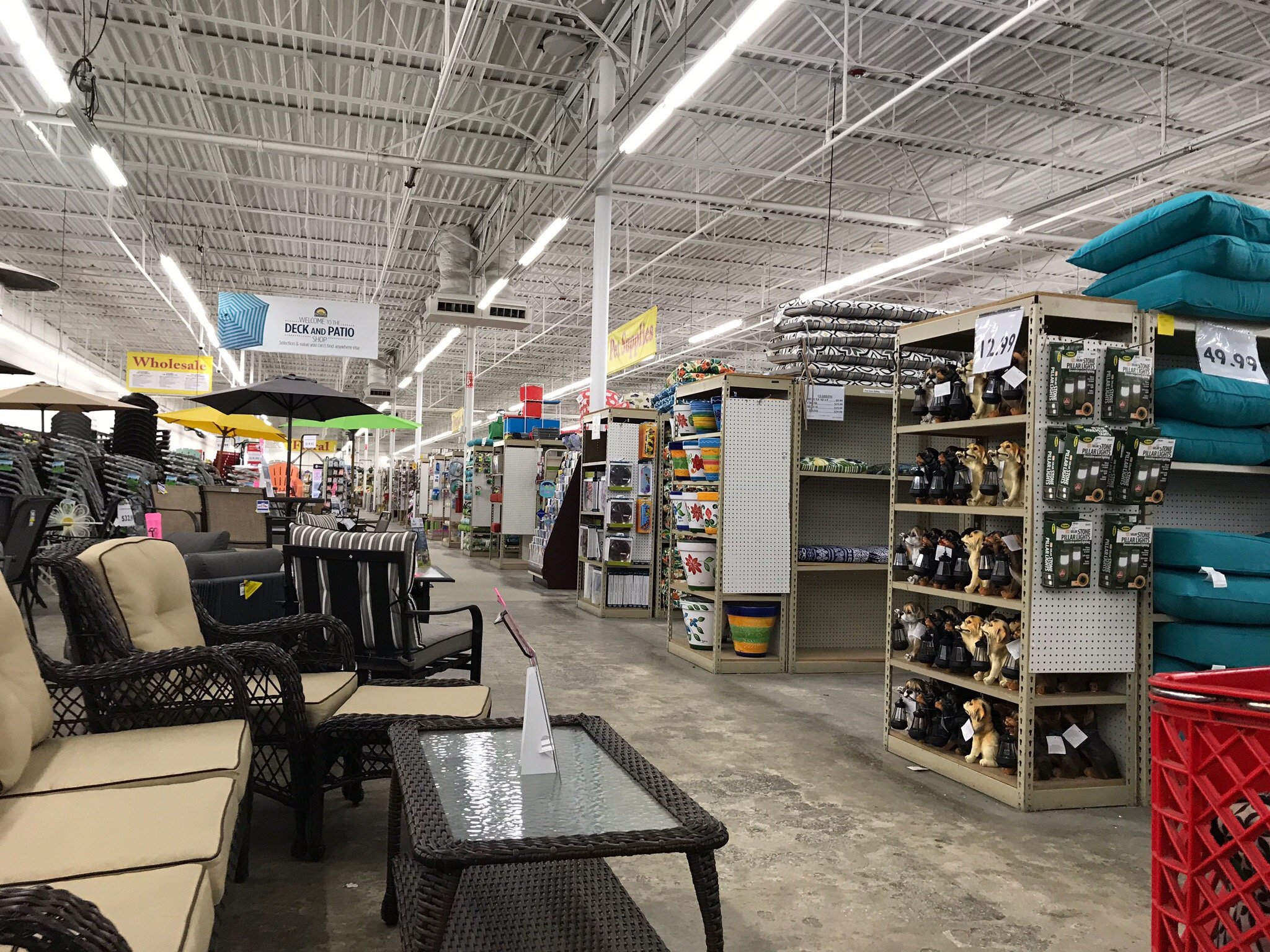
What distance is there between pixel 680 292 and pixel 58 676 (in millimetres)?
18123

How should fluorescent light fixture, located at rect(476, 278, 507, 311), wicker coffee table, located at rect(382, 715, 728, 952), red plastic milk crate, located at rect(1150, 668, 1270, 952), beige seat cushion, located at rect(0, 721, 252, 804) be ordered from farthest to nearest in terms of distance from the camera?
fluorescent light fixture, located at rect(476, 278, 507, 311)
beige seat cushion, located at rect(0, 721, 252, 804)
wicker coffee table, located at rect(382, 715, 728, 952)
red plastic milk crate, located at rect(1150, 668, 1270, 952)

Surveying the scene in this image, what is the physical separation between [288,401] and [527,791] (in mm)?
6922

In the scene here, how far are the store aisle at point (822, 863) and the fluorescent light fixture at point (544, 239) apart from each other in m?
7.55

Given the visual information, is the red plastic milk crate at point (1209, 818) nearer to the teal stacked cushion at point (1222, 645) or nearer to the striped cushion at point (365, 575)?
the teal stacked cushion at point (1222, 645)

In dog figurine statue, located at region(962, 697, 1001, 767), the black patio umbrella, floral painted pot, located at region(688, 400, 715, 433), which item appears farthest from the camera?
the black patio umbrella

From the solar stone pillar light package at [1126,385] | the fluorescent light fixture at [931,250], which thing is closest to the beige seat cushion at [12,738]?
the solar stone pillar light package at [1126,385]

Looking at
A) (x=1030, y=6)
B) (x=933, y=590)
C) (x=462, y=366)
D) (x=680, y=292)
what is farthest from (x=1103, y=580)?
(x=462, y=366)

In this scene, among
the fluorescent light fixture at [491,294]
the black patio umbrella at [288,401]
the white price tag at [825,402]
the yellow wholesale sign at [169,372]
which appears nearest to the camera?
the white price tag at [825,402]

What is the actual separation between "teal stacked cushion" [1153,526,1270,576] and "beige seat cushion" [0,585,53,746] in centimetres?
383

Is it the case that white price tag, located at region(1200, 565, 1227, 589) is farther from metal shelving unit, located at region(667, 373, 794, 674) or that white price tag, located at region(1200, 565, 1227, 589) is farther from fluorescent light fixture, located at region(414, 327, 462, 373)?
fluorescent light fixture, located at region(414, 327, 462, 373)

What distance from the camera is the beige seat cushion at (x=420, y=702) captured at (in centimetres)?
282

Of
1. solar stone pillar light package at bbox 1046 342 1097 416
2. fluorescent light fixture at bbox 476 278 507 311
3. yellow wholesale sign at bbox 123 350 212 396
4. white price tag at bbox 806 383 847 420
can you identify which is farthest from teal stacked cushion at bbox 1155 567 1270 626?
yellow wholesale sign at bbox 123 350 212 396

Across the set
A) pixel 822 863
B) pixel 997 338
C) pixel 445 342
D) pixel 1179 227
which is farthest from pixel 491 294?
pixel 822 863

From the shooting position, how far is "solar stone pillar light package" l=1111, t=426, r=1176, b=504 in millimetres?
3375
